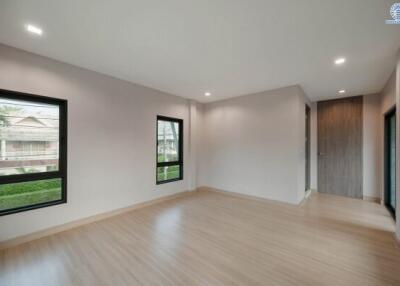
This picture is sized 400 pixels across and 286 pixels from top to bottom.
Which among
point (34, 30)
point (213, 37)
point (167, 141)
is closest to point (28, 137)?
point (34, 30)

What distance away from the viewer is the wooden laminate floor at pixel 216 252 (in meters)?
1.87

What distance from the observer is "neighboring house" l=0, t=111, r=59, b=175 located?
2520mm

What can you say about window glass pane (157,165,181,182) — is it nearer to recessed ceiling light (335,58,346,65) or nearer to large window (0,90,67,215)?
large window (0,90,67,215)

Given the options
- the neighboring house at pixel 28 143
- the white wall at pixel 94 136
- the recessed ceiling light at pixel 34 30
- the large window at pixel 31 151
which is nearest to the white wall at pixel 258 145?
the white wall at pixel 94 136

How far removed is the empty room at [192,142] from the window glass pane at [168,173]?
0.04 metres

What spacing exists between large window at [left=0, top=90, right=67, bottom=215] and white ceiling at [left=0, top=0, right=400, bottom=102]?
795 mm

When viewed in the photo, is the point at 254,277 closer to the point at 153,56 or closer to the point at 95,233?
the point at 95,233

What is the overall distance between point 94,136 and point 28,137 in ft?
2.83

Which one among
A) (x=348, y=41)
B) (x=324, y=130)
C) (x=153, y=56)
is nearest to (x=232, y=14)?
(x=153, y=56)

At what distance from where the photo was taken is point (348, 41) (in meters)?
2.28

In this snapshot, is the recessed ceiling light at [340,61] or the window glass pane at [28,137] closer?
the window glass pane at [28,137]

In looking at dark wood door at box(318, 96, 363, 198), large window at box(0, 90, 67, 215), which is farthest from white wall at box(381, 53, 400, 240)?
large window at box(0, 90, 67, 215)

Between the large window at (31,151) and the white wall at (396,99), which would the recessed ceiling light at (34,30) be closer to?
the large window at (31,151)

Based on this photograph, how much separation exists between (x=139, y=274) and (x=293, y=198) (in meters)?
3.35
